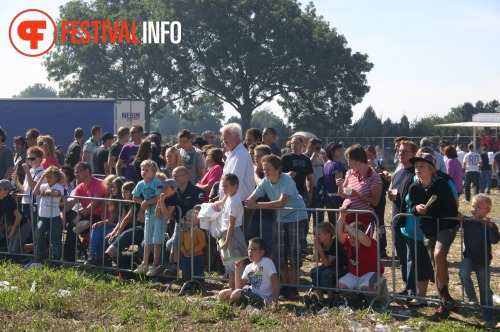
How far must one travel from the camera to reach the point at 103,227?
10180mm

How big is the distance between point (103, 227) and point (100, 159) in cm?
357

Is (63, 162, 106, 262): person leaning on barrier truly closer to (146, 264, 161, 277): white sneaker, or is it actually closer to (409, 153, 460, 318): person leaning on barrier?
(146, 264, 161, 277): white sneaker

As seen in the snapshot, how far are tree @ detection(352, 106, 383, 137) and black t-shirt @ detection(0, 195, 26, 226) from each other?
4575cm

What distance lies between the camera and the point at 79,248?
36.1 feet

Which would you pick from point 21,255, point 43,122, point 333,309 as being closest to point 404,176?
point 333,309

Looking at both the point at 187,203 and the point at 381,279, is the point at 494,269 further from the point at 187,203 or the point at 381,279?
the point at 187,203

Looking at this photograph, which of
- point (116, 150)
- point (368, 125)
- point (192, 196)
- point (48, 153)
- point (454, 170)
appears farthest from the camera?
point (368, 125)

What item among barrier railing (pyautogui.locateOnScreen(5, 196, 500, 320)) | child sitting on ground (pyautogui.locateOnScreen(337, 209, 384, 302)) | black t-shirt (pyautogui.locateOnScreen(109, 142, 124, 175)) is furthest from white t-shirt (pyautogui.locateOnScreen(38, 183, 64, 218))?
child sitting on ground (pyautogui.locateOnScreen(337, 209, 384, 302))

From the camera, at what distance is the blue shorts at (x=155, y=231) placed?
9.32 m

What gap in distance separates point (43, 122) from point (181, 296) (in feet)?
65.0

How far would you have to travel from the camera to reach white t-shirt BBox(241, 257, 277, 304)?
8.02 metres

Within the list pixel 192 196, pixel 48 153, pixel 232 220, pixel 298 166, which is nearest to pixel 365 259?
pixel 232 220

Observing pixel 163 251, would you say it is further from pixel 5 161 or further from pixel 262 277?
pixel 5 161

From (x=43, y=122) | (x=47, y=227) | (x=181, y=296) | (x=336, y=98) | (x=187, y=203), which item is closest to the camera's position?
(x=181, y=296)
